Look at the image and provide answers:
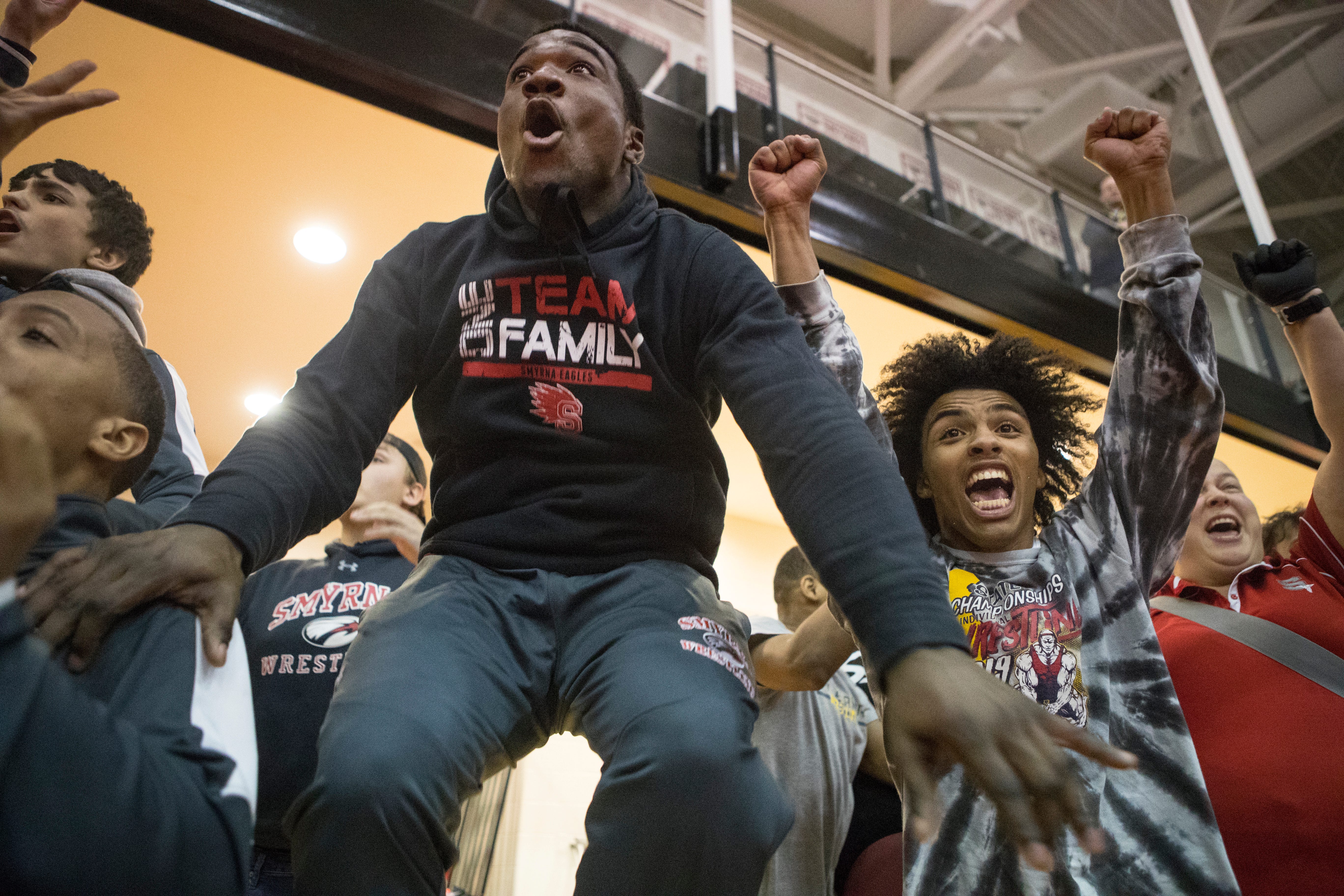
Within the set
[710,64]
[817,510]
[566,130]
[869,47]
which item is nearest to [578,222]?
[566,130]

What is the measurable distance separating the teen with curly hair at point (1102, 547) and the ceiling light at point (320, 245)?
257 cm

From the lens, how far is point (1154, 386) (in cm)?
126

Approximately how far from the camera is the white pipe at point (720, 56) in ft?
→ 8.41

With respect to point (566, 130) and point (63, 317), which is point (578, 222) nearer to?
point (566, 130)

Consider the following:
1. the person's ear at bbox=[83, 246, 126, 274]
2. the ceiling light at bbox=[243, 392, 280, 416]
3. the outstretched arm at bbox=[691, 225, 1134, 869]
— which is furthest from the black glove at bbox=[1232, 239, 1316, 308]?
the ceiling light at bbox=[243, 392, 280, 416]

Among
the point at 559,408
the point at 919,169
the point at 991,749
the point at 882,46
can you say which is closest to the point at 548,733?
the point at 559,408

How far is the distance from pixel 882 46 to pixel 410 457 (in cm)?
495

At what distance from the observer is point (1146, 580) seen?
127 centimetres

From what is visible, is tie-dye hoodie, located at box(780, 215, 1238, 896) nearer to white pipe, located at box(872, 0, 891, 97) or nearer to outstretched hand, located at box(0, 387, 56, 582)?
outstretched hand, located at box(0, 387, 56, 582)

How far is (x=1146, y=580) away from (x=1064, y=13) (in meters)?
6.21

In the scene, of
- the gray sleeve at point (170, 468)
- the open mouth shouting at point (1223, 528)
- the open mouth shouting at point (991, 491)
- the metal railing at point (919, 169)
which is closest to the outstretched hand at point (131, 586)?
the gray sleeve at point (170, 468)

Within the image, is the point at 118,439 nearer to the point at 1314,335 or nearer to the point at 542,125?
the point at 542,125

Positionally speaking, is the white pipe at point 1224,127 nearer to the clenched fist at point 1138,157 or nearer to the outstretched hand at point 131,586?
the clenched fist at point 1138,157

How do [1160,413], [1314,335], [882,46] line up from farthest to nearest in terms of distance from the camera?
[882,46], [1314,335], [1160,413]
